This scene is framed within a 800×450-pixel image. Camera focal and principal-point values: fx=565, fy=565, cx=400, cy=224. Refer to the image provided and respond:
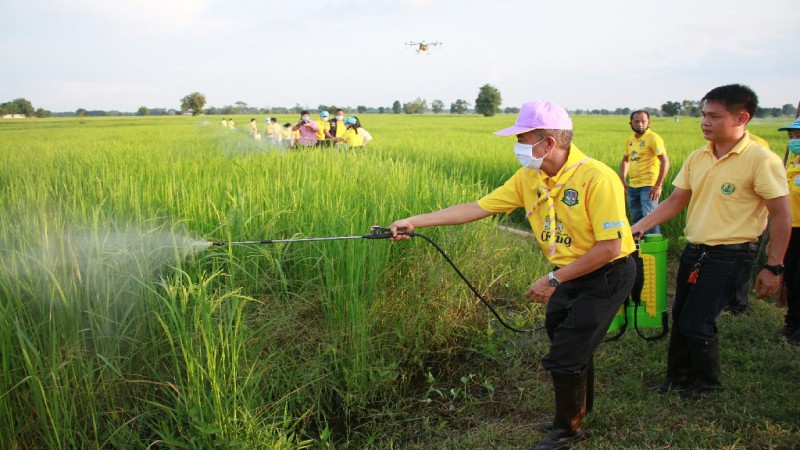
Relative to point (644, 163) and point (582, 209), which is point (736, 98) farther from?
point (644, 163)

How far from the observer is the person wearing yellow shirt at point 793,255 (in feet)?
13.6

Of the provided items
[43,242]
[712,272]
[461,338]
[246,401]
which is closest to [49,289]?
[43,242]

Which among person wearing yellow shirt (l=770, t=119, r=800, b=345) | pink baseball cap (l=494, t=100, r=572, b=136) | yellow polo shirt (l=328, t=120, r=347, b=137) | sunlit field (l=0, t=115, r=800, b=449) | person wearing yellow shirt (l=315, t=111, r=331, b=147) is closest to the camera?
Answer: sunlit field (l=0, t=115, r=800, b=449)

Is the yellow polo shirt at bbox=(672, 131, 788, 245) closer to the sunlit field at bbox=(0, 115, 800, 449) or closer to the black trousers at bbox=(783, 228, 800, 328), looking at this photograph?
the sunlit field at bbox=(0, 115, 800, 449)

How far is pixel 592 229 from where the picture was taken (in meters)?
2.52

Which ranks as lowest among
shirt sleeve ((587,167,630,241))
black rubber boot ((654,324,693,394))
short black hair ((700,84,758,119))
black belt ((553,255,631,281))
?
black rubber boot ((654,324,693,394))

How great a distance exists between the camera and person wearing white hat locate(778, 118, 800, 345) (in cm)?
416

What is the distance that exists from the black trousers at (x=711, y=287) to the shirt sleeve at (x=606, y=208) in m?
0.92

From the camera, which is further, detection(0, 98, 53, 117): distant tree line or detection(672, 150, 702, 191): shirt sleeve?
detection(0, 98, 53, 117): distant tree line

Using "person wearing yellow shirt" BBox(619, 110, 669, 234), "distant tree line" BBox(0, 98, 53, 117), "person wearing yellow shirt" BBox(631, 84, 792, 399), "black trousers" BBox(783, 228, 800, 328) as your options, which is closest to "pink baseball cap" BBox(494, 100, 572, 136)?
"person wearing yellow shirt" BBox(631, 84, 792, 399)

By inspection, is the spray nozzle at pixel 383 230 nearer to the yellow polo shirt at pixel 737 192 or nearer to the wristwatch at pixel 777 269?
the yellow polo shirt at pixel 737 192

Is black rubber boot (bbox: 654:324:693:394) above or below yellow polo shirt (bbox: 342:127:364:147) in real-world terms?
below

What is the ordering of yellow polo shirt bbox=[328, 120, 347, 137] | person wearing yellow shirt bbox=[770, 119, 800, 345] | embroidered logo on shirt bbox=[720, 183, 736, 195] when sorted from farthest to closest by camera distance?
yellow polo shirt bbox=[328, 120, 347, 137] → person wearing yellow shirt bbox=[770, 119, 800, 345] → embroidered logo on shirt bbox=[720, 183, 736, 195]

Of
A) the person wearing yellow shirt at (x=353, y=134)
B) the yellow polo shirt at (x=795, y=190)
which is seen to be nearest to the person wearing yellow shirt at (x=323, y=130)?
the person wearing yellow shirt at (x=353, y=134)
